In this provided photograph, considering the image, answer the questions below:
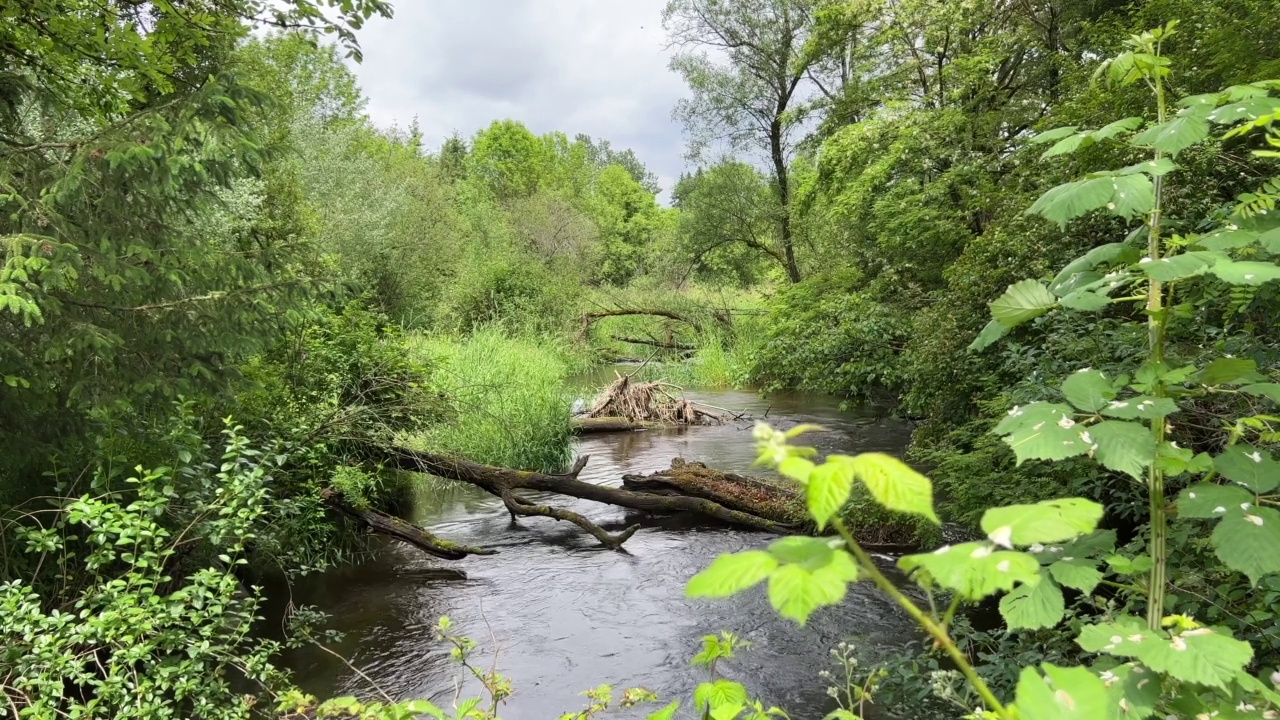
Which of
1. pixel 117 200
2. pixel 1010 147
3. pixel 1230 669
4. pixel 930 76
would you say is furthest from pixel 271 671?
pixel 930 76

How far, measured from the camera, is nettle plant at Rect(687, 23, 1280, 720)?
0.76 m

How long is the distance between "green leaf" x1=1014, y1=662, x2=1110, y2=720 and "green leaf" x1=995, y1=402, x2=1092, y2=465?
1.53 ft

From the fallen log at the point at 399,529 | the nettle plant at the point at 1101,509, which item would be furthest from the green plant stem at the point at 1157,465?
Answer: the fallen log at the point at 399,529

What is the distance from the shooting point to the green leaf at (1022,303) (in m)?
1.48

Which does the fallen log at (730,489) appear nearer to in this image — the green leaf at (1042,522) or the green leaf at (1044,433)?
the green leaf at (1044,433)

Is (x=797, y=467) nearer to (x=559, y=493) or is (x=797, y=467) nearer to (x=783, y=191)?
(x=559, y=493)

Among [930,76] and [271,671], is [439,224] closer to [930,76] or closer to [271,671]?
[930,76]

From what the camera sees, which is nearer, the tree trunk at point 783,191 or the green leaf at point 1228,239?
the green leaf at point 1228,239

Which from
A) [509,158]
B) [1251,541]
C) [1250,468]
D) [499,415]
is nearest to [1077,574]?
[1251,541]

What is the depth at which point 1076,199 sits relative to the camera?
147 cm

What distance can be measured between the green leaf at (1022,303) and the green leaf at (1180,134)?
34cm

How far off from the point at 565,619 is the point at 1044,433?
4521 mm

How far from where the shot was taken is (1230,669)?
1.01 meters

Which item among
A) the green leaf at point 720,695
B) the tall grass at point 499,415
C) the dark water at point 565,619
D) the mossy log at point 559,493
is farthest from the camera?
the tall grass at point 499,415
